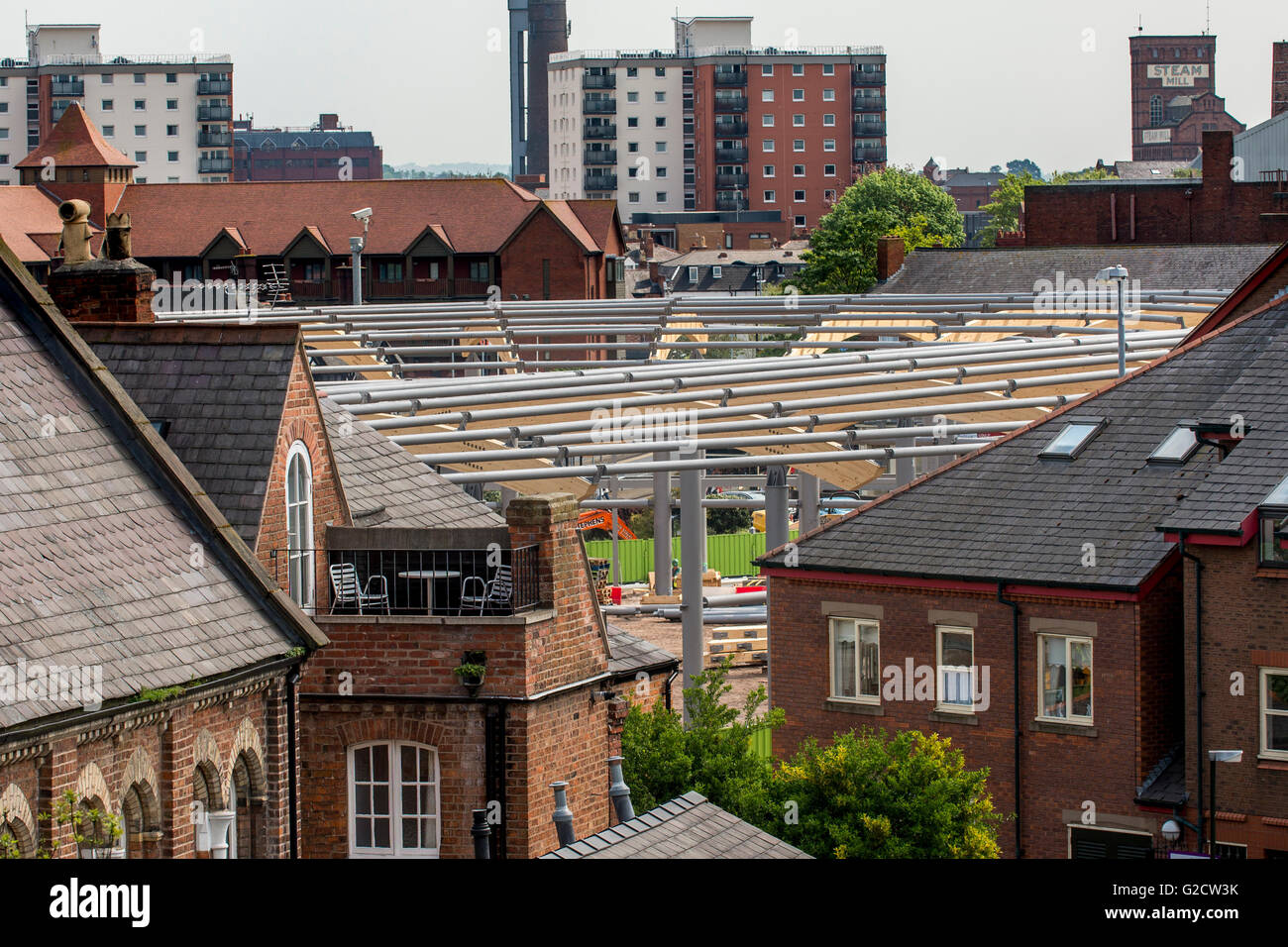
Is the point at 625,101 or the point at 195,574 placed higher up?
the point at 625,101

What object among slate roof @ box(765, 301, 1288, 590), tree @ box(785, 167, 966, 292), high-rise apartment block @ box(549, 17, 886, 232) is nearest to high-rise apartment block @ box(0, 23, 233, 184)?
high-rise apartment block @ box(549, 17, 886, 232)

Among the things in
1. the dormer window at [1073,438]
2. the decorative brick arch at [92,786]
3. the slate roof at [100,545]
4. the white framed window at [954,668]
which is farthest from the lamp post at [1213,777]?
the decorative brick arch at [92,786]

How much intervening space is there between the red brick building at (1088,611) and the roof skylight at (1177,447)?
4cm

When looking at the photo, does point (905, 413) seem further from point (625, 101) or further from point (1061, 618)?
point (625, 101)

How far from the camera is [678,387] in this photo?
3653cm

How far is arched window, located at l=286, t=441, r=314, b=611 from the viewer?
2023cm

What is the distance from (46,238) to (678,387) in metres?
73.5

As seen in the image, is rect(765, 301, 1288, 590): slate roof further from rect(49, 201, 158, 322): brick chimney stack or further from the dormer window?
rect(49, 201, 158, 322): brick chimney stack

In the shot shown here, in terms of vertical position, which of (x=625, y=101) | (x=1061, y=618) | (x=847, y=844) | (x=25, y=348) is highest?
(x=625, y=101)

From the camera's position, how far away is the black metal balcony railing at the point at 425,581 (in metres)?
20.7

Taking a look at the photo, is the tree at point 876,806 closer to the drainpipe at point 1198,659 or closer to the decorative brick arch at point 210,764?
the drainpipe at point 1198,659

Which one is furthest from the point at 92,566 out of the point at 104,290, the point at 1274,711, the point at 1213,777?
the point at 1274,711

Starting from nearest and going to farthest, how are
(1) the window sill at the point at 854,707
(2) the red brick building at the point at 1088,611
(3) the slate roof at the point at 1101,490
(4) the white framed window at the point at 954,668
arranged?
(2) the red brick building at the point at 1088,611
(3) the slate roof at the point at 1101,490
(4) the white framed window at the point at 954,668
(1) the window sill at the point at 854,707
